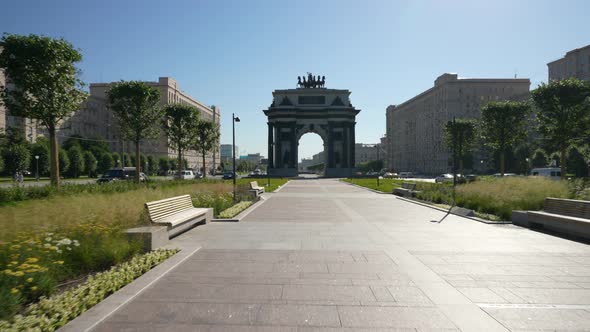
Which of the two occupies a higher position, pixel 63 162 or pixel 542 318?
pixel 63 162

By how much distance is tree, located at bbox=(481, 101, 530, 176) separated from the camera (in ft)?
140

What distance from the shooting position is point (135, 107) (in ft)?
106

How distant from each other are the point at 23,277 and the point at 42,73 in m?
19.7

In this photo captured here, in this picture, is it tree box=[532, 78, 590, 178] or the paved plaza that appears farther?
tree box=[532, 78, 590, 178]

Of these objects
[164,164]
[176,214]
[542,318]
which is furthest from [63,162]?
[542,318]

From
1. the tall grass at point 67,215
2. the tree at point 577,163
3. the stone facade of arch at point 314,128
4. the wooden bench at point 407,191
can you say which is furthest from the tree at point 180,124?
the tree at point 577,163

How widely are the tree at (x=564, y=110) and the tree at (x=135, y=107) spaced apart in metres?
37.0

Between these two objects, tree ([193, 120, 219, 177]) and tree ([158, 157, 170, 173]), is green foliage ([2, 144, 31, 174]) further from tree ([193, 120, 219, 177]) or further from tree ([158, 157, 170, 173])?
tree ([158, 157, 170, 173])

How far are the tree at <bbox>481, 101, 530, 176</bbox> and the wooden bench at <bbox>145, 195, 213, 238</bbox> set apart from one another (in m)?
41.1

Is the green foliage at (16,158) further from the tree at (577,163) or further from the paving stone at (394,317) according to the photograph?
the tree at (577,163)

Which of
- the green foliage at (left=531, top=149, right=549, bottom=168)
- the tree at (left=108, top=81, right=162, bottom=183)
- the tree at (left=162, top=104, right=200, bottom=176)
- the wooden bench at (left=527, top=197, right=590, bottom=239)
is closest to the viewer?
the wooden bench at (left=527, top=197, right=590, bottom=239)

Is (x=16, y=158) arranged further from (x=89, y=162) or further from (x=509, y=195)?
(x=509, y=195)

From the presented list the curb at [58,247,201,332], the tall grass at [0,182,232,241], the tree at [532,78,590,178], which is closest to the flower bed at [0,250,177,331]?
the curb at [58,247,201,332]

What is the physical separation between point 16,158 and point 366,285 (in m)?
61.3
